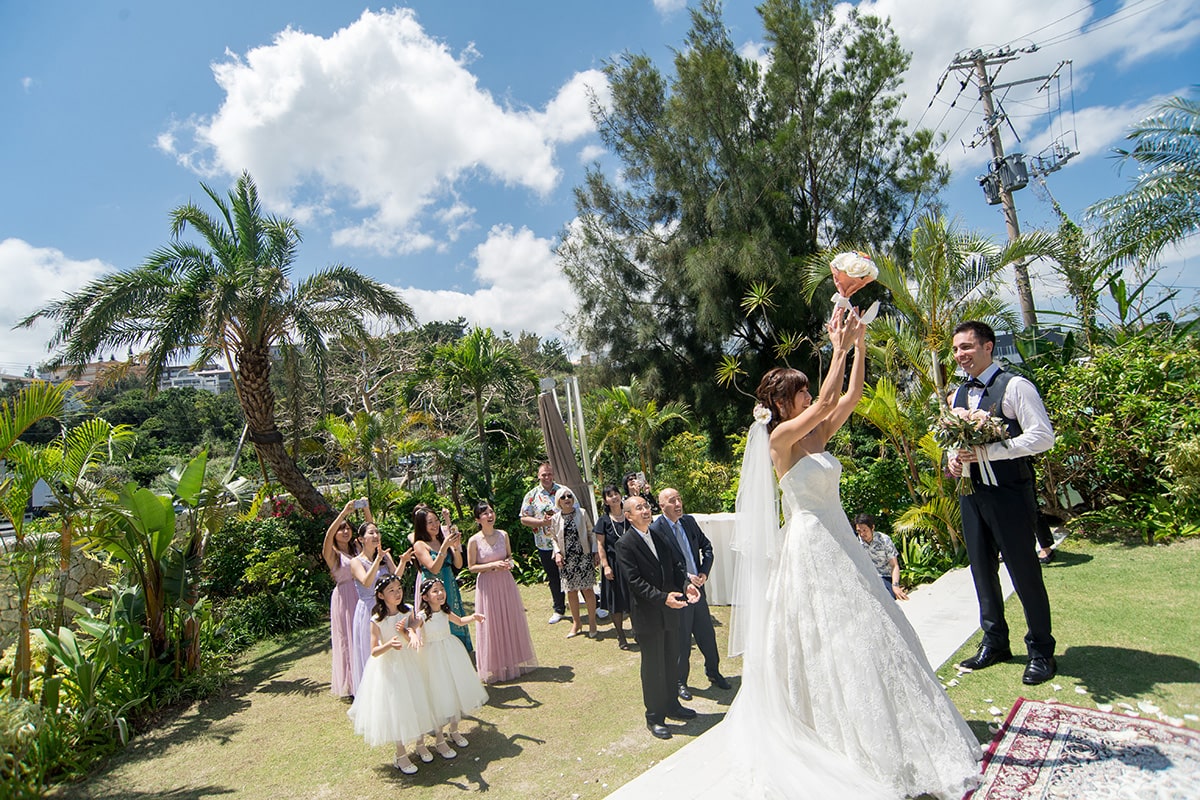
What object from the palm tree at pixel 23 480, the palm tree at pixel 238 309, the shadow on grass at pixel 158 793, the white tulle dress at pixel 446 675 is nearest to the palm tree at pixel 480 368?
the palm tree at pixel 238 309

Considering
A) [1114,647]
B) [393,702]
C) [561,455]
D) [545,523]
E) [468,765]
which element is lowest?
[468,765]

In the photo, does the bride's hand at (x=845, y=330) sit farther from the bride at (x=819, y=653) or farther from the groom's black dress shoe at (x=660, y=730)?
the groom's black dress shoe at (x=660, y=730)

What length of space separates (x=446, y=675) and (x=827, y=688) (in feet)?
9.77

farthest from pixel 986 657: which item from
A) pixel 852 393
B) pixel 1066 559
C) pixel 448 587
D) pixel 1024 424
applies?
pixel 448 587

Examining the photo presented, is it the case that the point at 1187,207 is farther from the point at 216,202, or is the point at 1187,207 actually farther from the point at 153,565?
the point at 216,202

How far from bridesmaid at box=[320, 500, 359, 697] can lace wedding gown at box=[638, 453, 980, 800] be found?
4.12 meters

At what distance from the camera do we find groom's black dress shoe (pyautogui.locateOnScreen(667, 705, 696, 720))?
16.4 feet

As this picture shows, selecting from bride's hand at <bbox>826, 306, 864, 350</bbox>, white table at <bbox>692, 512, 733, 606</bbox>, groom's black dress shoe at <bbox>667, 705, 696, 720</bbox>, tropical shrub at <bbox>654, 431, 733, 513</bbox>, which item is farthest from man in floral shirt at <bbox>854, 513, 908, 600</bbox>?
tropical shrub at <bbox>654, 431, 733, 513</bbox>

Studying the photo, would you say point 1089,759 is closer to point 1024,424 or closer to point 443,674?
point 1024,424

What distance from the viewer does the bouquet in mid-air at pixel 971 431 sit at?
13.8 feet

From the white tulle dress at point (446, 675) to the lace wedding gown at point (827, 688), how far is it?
2.02m

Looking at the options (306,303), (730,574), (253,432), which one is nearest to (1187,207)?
(730,574)

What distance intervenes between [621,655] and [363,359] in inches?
590

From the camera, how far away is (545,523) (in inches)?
331
